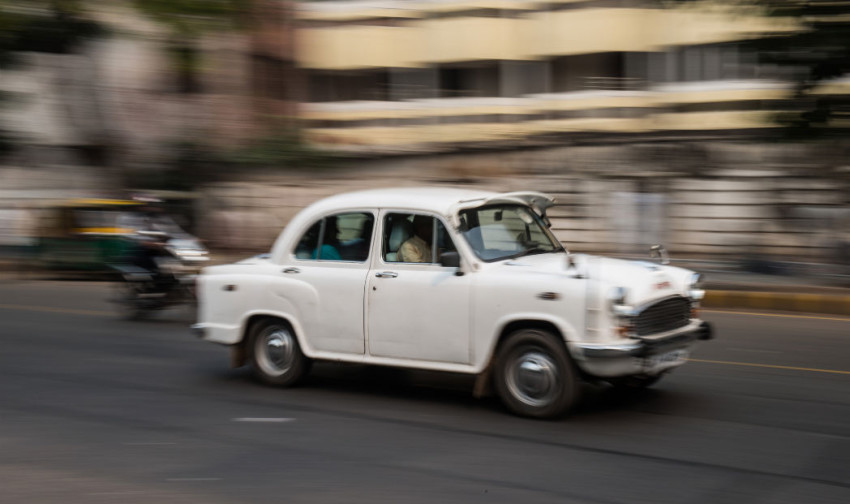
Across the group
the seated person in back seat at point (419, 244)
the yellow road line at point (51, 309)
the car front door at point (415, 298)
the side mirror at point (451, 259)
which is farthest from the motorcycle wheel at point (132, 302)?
the side mirror at point (451, 259)

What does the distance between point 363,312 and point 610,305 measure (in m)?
2.00

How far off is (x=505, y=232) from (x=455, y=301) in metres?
0.87

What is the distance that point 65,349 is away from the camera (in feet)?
35.1

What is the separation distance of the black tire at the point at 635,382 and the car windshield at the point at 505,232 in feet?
3.91

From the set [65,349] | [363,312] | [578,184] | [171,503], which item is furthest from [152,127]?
[171,503]

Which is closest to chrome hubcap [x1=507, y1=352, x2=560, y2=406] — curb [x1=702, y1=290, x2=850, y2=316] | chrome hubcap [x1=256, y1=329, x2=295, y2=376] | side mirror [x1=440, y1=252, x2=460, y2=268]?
side mirror [x1=440, y1=252, x2=460, y2=268]

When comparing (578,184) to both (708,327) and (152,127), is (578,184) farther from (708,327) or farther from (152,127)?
(708,327)

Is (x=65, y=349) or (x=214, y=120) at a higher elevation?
(x=214, y=120)

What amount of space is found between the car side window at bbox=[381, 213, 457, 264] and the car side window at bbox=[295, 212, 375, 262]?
0.17 m

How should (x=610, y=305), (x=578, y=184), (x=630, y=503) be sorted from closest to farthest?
(x=630, y=503), (x=610, y=305), (x=578, y=184)

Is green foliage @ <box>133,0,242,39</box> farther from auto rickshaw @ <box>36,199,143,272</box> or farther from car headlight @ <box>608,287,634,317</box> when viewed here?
auto rickshaw @ <box>36,199,143,272</box>

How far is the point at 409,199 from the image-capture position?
7.79 meters

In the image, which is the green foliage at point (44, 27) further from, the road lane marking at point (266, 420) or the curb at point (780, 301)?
the curb at point (780, 301)

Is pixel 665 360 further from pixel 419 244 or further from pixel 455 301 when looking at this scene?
pixel 419 244
